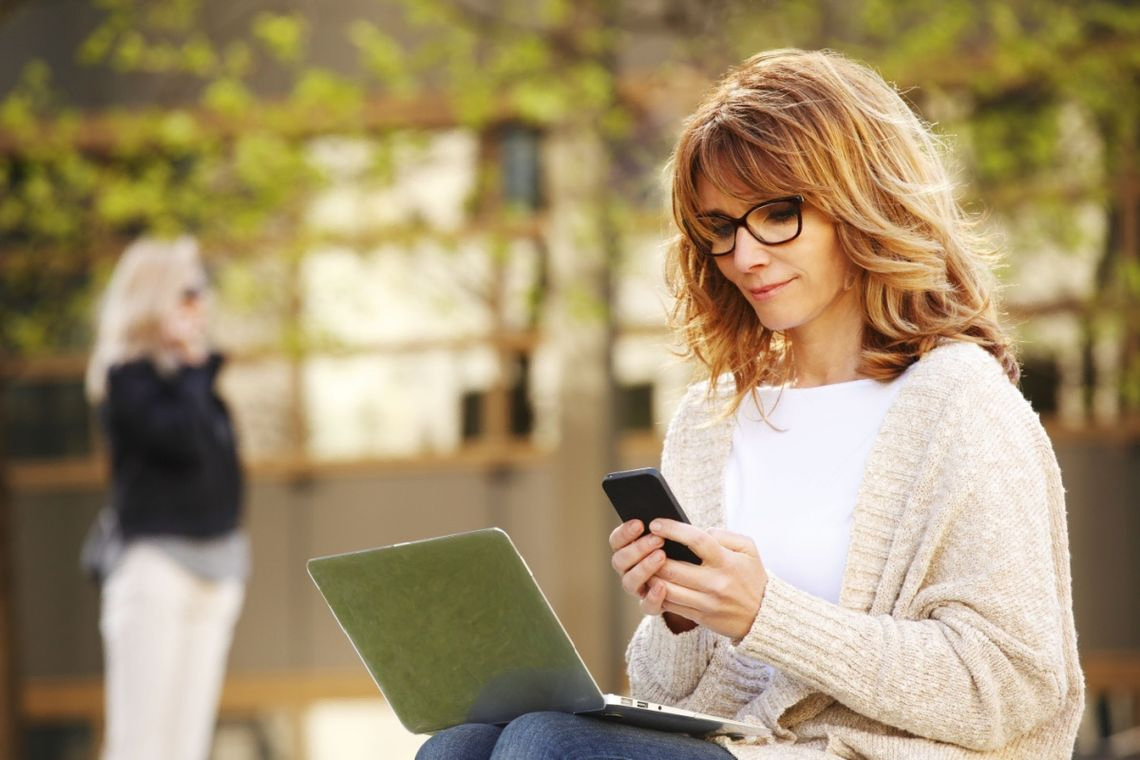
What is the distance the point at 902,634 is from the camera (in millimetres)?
2344

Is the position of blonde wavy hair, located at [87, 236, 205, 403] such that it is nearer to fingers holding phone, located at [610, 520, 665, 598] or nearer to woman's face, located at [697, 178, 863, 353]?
woman's face, located at [697, 178, 863, 353]

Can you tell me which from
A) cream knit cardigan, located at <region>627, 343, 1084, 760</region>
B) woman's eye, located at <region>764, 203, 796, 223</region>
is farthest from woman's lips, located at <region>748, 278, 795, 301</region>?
cream knit cardigan, located at <region>627, 343, 1084, 760</region>

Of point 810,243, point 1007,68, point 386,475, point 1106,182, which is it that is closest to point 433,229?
point 386,475

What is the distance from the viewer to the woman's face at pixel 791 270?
2604mm

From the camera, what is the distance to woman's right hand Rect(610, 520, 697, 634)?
2.36m

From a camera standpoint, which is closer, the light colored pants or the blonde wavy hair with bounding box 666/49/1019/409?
the blonde wavy hair with bounding box 666/49/1019/409

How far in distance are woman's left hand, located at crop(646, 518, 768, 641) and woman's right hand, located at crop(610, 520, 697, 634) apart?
18 mm

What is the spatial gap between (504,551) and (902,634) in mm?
588

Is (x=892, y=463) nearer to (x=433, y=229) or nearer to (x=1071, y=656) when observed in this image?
(x=1071, y=656)

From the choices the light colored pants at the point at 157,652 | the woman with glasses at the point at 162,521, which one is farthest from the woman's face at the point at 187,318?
the light colored pants at the point at 157,652

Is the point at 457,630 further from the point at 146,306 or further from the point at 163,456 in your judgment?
the point at 146,306

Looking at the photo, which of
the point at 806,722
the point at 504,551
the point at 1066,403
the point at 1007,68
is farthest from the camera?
the point at 1066,403

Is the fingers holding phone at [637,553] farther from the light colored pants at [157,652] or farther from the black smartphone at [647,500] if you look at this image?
the light colored pants at [157,652]

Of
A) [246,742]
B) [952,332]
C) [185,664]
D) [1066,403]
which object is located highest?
[952,332]
